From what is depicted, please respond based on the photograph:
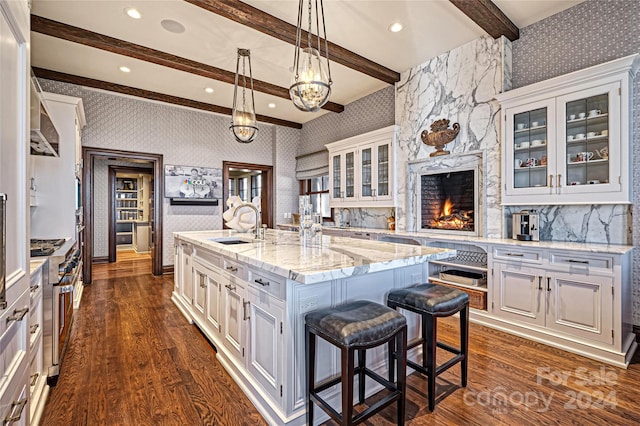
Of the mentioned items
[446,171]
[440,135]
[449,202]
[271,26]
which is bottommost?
[449,202]

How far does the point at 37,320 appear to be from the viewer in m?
1.89

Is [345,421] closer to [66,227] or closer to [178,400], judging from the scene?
[178,400]

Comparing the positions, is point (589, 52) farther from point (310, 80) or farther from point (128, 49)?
point (128, 49)

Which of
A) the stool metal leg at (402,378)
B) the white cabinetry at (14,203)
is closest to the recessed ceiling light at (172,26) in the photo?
the white cabinetry at (14,203)

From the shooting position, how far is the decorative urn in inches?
153

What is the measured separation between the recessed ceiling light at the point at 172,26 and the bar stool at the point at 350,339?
11.1 ft

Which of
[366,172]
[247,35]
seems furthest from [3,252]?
[366,172]

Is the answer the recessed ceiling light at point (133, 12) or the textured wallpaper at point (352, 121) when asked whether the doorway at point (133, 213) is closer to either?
the textured wallpaper at point (352, 121)

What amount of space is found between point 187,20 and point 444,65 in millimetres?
3086

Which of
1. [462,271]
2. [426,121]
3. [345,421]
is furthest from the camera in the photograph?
[426,121]

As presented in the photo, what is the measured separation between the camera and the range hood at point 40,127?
1.98 meters

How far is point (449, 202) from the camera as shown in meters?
4.14

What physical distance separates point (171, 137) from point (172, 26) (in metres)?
2.76

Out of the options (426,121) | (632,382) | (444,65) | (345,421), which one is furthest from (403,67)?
(345,421)
